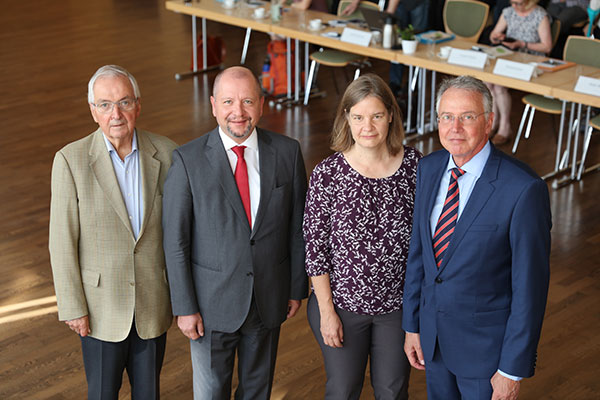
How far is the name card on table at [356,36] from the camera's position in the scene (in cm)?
771

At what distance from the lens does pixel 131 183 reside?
116 inches

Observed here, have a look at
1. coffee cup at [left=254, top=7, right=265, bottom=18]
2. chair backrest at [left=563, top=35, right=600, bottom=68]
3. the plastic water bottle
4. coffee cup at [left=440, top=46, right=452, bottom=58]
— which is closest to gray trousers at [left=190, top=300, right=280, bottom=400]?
coffee cup at [left=440, top=46, right=452, bottom=58]

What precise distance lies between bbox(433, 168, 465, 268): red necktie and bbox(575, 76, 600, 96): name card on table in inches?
160

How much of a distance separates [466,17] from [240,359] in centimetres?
650

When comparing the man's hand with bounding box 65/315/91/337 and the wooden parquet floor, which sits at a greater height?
the man's hand with bounding box 65/315/91/337

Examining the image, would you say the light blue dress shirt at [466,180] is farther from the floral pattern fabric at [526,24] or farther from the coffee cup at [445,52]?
the floral pattern fabric at [526,24]

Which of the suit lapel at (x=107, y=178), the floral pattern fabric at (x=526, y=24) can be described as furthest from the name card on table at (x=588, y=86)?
the suit lapel at (x=107, y=178)

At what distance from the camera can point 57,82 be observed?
9.38 metres

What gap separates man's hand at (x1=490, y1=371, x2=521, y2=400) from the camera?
8.60ft

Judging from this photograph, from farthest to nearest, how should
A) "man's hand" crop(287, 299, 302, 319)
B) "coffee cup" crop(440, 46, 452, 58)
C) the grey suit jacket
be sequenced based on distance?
"coffee cup" crop(440, 46, 452, 58)
"man's hand" crop(287, 299, 302, 319)
the grey suit jacket

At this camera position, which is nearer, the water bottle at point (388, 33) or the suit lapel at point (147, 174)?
the suit lapel at point (147, 174)

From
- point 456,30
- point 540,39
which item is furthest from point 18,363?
point 456,30

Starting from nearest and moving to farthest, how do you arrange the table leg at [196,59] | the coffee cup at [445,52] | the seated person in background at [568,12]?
the coffee cup at [445,52] → the seated person in background at [568,12] → the table leg at [196,59]

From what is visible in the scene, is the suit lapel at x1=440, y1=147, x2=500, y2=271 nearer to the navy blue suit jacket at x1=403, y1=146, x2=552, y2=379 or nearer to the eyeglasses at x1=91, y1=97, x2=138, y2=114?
the navy blue suit jacket at x1=403, y1=146, x2=552, y2=379
